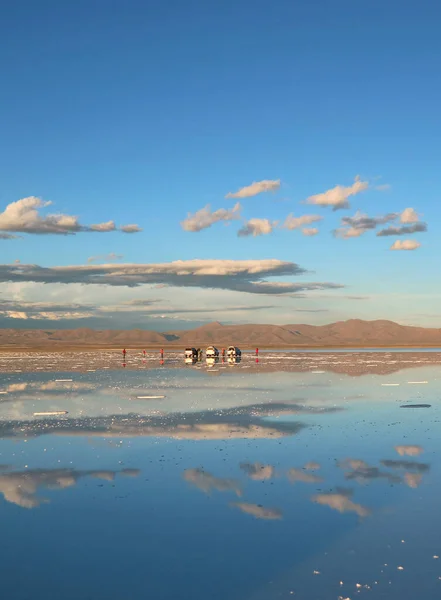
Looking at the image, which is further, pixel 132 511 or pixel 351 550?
pixel 132 511

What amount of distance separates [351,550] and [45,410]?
1852 centimetres

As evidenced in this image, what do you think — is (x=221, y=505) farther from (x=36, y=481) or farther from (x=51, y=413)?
(x=51, y=413)

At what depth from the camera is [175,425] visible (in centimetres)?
2070

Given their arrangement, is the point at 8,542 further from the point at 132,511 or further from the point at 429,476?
the point at 429,476

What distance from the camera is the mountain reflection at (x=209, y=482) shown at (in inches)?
487

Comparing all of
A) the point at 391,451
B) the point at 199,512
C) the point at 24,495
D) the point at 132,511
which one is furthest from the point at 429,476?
the point at 24,495

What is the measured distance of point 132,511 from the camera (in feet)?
36.4

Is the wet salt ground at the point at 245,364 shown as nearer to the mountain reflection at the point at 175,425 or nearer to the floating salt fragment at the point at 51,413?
the mountain reflection at the point at 175,425

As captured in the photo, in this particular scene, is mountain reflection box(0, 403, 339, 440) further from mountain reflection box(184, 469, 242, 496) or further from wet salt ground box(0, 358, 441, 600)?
mountain reflection box(184, 469, 242, 496)

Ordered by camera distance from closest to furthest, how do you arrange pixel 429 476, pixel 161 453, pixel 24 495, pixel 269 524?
pixel 269 524
pixel 24 495
pixel 429 476
pixel 161 453

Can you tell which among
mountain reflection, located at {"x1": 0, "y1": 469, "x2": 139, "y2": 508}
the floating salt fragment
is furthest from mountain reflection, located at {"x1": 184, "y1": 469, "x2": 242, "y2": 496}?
the floating salt fragment

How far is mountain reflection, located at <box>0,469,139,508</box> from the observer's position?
12.0 m

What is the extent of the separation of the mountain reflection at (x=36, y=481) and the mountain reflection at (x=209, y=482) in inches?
52.6

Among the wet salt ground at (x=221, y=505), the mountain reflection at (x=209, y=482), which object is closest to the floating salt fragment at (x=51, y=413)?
the wet salt ground at (x=221, y=505)
